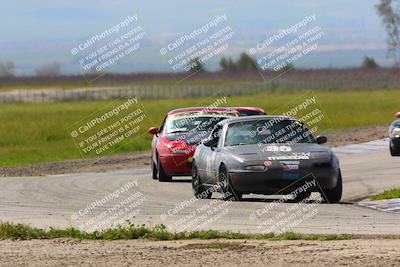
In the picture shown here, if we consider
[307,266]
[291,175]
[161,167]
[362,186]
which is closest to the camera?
[307,266]

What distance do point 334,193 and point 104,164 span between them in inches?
626

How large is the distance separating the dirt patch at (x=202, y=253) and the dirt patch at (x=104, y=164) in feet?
58.1

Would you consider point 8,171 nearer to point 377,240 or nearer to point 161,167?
point 161,167

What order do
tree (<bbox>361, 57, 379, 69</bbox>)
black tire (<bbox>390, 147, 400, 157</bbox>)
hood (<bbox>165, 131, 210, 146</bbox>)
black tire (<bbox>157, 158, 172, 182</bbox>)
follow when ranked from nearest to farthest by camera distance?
1. hood (<bbox>165, 131, 210, 146</bbox>)
2. black tire (<bbox>157, 158, 172, 182</bbox>)
3. black tire (<bbox>390, 147, 400, 157</bbox>)
4. tree (<bbox>361, 57, 379, 69</bbox>)

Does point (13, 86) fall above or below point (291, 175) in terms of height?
below

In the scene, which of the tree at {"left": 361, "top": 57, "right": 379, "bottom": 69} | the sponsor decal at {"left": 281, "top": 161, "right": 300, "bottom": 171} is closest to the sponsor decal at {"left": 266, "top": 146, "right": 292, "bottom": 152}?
the sponsor decal at {"left": 281, "top": 161, "right": 300, "bottom": 171}

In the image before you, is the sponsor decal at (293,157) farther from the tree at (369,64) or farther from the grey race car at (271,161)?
the tree at (369,64)

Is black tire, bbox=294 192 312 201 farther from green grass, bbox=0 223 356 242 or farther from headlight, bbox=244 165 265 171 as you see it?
green grass, bbox=0 223 356 242

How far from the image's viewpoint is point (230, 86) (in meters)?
131

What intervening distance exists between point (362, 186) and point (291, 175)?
4442 millimetres

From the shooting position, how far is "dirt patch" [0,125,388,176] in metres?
32.3

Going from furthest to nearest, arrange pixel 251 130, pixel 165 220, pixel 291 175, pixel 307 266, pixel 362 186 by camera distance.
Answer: pixel 362 186 → pixel 251 130 → pixel 291 175 → pixel 165 220 → pixel 307 266

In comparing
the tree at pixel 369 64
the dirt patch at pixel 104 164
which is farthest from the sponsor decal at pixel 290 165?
the tree at pixel 369 64

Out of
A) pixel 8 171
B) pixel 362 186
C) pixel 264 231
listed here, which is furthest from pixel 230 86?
pixel 264 231
